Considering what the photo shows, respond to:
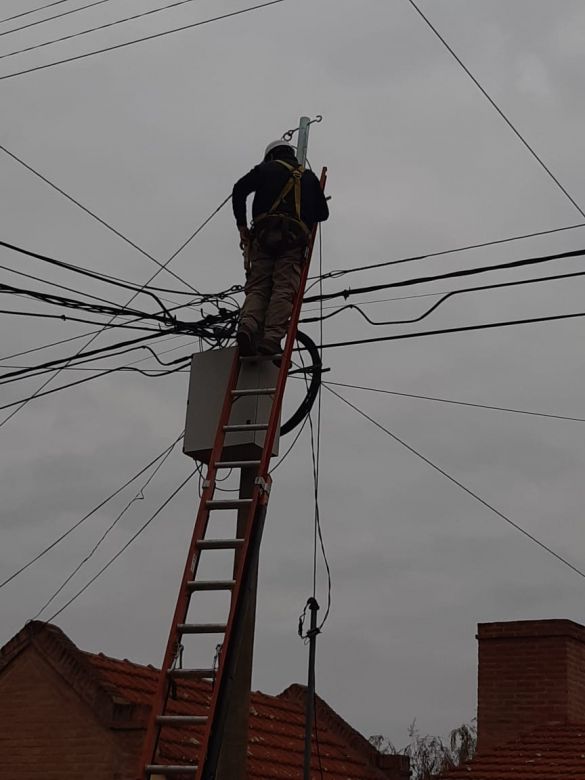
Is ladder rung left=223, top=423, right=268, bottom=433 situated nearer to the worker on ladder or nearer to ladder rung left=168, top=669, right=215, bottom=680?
the worker on ladder

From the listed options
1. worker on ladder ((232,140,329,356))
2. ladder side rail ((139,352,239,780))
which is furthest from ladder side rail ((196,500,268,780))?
worker on ladder ((232,140,329,356))

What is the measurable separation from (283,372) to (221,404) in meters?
0.63

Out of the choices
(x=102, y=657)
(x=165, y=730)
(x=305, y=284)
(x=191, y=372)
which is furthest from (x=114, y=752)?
(x=305, y=284)

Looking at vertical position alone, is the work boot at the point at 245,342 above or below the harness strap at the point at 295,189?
below

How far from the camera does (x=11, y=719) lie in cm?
1140

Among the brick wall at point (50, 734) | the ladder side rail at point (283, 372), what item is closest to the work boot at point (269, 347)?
the ladder side rail at point (283, 372)

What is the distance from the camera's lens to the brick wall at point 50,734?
10.4 m

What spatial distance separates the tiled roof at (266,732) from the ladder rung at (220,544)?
3736mm

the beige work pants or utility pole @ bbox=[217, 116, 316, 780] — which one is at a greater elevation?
the beige work pants

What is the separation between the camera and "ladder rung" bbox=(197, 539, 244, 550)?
6.71 m

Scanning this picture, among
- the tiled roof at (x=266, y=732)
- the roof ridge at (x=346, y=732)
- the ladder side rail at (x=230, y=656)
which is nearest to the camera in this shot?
the ladder side rail at (x=230, y=656)

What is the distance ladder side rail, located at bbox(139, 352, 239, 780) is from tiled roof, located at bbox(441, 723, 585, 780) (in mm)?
5015

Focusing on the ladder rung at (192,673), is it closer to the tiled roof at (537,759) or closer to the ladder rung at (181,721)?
the ladder rung at (181,721)

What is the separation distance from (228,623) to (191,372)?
231cm
